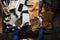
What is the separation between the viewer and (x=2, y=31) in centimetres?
267

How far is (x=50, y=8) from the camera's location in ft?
8.86

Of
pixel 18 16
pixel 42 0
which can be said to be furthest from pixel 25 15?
pixel 42 0

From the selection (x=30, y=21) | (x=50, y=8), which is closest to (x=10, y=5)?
(x=30, y=21)

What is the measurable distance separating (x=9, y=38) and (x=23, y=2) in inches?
18.5

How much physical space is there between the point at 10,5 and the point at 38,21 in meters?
0.39

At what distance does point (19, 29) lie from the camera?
8.66 feet

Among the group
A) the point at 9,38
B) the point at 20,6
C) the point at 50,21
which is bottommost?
the point at 9,38

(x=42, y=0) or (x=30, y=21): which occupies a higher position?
(x=42, y=0)

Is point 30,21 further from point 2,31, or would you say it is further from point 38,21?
point 2,31

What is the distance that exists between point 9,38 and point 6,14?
0.29m

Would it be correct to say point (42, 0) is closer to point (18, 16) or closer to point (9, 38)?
point (18, 16)

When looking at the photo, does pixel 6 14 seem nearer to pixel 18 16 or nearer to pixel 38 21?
pixel 18 16

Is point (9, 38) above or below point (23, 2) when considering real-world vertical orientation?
below

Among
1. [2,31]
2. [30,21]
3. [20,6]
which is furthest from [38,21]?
[2,31]
